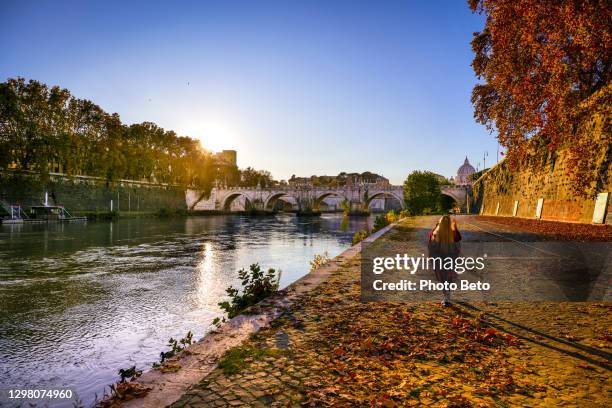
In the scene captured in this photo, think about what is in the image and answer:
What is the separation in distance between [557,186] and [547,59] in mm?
12295

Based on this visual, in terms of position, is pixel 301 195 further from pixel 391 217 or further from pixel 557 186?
pixel 557 186

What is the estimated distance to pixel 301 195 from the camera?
99062 millimetres

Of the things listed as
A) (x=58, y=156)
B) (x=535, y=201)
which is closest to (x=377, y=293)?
(x=535, y=201)

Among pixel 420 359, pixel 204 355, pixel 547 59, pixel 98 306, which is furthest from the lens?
pixel 547 59

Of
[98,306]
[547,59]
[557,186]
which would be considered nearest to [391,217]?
[557,186]

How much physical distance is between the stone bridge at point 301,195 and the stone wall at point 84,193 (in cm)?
1850

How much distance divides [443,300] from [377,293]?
1245 millimetres

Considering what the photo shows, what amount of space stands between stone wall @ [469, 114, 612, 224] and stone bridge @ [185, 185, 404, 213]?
52.7 meters

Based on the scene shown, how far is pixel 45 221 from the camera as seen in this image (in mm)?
45156

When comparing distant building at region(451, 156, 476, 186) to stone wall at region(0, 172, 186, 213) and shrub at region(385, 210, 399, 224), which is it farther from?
shrub at region(385, 210, 399, 224)

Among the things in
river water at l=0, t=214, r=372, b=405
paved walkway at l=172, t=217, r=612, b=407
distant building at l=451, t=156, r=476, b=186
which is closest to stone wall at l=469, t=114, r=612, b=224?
paved walkway at l=172, t=217, r=612, b=407

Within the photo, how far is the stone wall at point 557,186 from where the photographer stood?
1645cm

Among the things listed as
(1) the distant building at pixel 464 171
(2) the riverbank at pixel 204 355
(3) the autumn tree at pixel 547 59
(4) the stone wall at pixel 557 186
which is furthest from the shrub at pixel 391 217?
(1) the distant building at pixel 464 171

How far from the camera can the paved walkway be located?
324 centimetres
